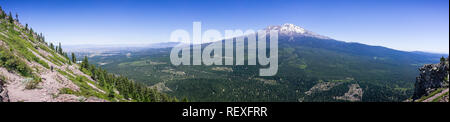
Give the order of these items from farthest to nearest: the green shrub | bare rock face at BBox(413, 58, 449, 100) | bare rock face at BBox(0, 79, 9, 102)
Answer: bare rock face at BBox(413, 58, 449, 100) → the green shrub → bare rock face at BBox(0, 79, 9, 102)

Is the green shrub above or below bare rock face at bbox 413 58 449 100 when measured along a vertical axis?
above

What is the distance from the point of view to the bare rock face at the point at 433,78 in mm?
54697

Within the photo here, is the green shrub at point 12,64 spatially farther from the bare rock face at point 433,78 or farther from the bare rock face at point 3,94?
the bare rock face at point 433,78

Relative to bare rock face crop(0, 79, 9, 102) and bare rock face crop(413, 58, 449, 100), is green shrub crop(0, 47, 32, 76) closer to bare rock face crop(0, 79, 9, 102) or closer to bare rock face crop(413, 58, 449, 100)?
bare rock face crop(0, 79, 9, 102)

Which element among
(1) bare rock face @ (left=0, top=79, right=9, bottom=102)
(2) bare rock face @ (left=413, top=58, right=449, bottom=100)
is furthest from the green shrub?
(2) bare rock face @ (left=413, top=58, right=449, bottom=100)

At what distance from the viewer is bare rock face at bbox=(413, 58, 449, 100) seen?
54.7 m

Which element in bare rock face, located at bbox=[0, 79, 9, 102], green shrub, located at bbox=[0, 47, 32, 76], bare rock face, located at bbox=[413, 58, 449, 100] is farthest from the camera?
bare rock face, located at bbox=[413, 58, 449, 100]

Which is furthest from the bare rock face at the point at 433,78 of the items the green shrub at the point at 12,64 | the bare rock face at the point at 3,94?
the green shrub at the point at 12,64

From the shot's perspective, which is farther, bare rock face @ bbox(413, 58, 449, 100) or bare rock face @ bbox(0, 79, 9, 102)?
bare rock face @ bbox(413, 58, 449, 100)

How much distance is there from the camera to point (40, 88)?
30.9 metres

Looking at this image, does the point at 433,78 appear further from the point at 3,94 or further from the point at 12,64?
the point at 12,64
